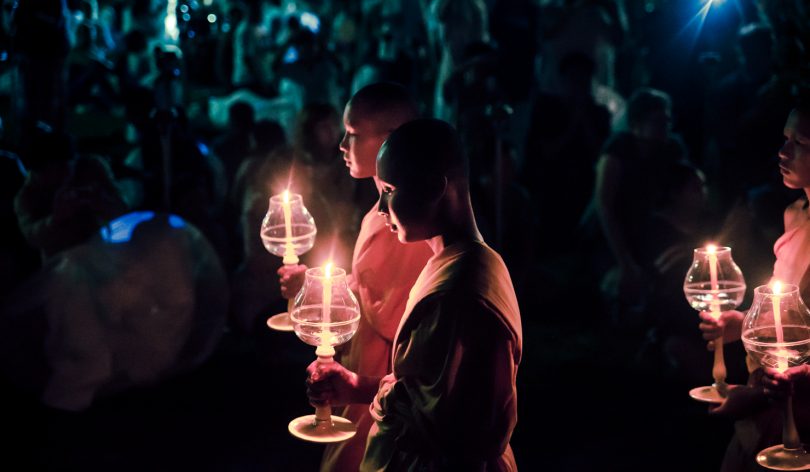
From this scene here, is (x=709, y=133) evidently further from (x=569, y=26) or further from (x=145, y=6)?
(x=145, y=6)

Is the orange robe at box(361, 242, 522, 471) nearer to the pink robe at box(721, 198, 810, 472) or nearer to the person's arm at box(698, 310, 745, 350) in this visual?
the pink robe at box(721, 198, 810, 472)

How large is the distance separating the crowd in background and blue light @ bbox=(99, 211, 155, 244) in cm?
3

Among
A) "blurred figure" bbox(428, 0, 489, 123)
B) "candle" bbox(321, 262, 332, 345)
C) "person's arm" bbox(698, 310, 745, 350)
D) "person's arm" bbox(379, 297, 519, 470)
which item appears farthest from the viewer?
"blurred figure" bbox(428, 0, 489, 123)

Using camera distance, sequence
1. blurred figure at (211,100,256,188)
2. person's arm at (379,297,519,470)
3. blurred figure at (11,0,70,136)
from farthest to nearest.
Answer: blurred figure at (211,100,256,188), blurred figure at (11,0,70,136), person's arm at (379,297,519,470)

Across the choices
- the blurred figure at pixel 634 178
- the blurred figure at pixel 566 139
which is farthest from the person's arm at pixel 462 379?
the blurred figure at pixel 566 139

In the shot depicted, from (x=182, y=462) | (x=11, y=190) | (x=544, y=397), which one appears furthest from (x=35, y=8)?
(x=544, y=397)

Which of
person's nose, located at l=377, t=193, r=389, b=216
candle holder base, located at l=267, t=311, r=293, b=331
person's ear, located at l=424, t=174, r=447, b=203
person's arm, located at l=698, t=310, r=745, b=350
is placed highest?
person's ear, located at l=424, t=174, r=447, b=203

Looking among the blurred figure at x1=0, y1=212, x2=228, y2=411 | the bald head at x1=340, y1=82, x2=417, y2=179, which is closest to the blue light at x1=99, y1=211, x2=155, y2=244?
the blurred figure at x1=0, y1=212, x2=228, y2=411

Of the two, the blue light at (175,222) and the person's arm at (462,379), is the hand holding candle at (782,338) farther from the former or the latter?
the blue light at (175,222)

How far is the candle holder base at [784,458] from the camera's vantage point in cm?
308

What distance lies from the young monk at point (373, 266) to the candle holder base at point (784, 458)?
118 cm

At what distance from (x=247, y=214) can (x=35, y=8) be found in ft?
7.80

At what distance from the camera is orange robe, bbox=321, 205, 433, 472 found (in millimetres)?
3260

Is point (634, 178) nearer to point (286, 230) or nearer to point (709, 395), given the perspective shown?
point (709, 395)
